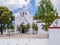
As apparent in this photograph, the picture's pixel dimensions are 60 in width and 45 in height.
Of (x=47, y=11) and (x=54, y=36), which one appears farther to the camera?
(x=47, y=11)

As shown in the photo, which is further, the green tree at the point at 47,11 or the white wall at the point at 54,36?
the green tree at the point at 47,11

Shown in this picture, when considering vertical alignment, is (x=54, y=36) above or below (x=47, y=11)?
below

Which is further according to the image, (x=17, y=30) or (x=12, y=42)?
(x=17, y=30)

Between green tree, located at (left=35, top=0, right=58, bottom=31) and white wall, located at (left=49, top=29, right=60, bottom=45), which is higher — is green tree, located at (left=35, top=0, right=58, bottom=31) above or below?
above

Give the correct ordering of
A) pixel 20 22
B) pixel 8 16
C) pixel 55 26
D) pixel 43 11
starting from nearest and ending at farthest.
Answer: pixel 55 26 → pixel 43 11 → pixel 8 16 → pixel 20 22

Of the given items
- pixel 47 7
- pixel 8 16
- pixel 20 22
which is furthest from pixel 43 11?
pixel 20 22

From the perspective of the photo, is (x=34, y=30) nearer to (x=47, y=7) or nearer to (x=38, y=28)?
(x=38, y=28)

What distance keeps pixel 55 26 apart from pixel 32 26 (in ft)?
67.1

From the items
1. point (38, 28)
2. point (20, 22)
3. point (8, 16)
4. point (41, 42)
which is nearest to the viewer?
point (41, 42)

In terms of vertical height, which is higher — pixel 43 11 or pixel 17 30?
pixel 43 11

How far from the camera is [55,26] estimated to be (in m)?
8.32

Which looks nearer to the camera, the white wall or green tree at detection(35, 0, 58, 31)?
the white wall

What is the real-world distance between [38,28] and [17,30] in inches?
122

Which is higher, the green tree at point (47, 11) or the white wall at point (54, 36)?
the green tree at point (47, 11)
